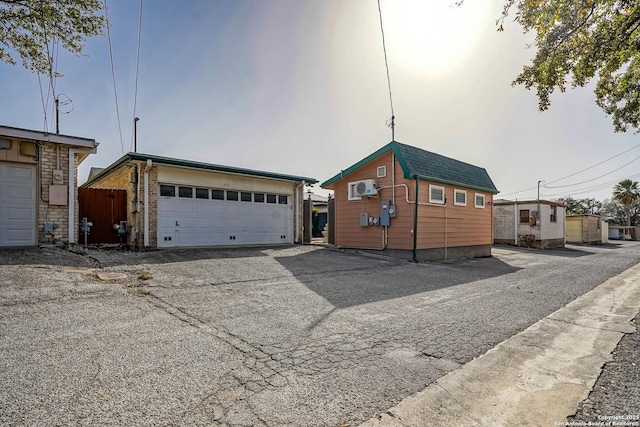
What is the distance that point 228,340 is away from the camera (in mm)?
3459

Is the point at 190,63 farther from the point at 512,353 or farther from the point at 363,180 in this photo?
the point at 512,353

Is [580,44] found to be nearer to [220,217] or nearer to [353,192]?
[353,192]

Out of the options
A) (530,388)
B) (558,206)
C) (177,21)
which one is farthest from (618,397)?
(558,206)

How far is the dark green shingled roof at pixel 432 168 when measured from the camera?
11914 mm

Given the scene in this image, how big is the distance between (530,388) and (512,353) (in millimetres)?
784

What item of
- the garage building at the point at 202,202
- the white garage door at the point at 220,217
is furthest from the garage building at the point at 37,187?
the white garage door at the point at 220,217

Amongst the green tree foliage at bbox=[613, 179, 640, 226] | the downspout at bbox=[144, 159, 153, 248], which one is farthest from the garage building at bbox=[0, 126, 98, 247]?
the green tree foliage at bbox=[613, 179, 640, 226]

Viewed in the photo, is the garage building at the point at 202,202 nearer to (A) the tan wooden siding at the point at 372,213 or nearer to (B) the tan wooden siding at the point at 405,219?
(A) the tan wooden siding at the point at 372,213

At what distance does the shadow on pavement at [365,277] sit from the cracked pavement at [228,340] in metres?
0.09

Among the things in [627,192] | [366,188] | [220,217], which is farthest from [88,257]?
[627,192]

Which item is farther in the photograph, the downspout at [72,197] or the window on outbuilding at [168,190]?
the window on outbuilding at [168,190]

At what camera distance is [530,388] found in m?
2.66

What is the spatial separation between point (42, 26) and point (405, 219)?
12.2m

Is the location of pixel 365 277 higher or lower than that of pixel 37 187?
lower
